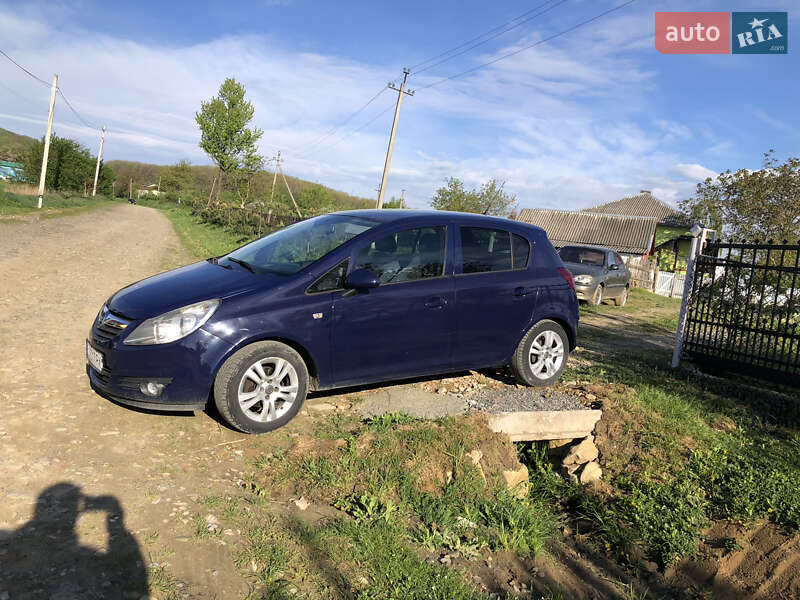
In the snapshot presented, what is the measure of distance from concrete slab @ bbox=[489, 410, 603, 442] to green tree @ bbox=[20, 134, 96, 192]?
64145 millimetres

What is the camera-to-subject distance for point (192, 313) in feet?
13.7

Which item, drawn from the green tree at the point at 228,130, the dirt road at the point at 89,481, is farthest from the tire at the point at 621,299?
the green tree at the point at 228,130

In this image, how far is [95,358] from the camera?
4.41 meters

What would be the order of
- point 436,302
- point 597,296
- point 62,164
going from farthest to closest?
point 62,164, point 597,296, point 436,302

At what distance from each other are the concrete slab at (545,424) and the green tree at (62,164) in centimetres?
6414

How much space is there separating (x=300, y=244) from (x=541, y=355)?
107 inches

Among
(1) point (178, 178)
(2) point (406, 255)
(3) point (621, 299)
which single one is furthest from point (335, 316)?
(1) point (178, 178)

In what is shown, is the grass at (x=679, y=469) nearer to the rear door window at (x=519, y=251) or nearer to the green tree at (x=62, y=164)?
the rear door window at (x=519, y=251)

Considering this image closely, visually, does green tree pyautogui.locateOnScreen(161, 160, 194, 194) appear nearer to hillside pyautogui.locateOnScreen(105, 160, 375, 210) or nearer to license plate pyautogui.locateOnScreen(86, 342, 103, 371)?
hillside pyautogui.locateOnScreen(105, 160, 375, 210)

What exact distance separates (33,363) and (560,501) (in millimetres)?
4907

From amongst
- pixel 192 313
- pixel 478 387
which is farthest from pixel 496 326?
pixel 192 313

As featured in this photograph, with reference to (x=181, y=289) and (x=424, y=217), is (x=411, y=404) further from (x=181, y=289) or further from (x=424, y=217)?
Answer: (x=181, y=289)

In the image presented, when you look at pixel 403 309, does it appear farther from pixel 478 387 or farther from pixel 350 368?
pixel 478 387

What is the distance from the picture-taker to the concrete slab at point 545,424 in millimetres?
5098
